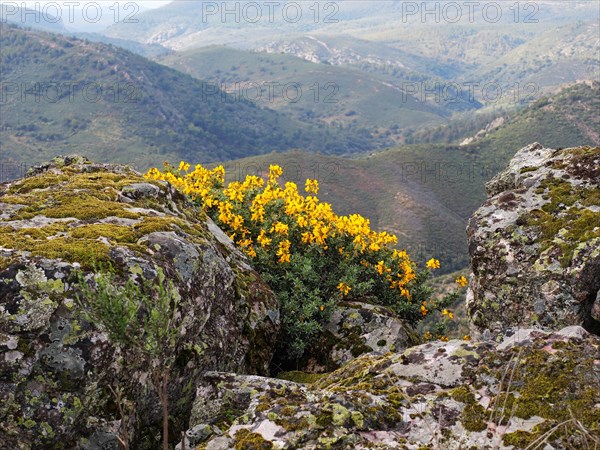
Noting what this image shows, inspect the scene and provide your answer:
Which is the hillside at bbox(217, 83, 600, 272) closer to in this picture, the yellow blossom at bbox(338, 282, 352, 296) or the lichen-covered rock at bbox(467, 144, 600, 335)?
the yellow blossom at bbox(338, 282, 352, 296)

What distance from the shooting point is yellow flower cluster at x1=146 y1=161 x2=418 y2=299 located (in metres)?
11.9

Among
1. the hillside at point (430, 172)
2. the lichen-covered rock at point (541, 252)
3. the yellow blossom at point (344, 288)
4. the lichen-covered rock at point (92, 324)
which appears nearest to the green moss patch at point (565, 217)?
the lichen-covered rock at point (541, 252)

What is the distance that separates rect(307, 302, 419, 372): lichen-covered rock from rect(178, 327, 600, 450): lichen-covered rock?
4.56m

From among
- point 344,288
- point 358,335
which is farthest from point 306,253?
point 358,335

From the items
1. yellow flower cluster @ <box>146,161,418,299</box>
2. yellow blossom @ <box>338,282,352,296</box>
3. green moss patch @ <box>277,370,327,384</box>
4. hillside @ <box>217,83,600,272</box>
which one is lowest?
hillside @ <box>217,83,600,272</box>

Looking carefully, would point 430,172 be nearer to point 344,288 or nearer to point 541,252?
point 344,288

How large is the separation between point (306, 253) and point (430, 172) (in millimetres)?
145408

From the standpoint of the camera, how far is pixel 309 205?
1286 cm

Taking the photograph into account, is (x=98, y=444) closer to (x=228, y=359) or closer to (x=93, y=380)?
(x=93, y=380)

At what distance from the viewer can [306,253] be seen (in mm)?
12023

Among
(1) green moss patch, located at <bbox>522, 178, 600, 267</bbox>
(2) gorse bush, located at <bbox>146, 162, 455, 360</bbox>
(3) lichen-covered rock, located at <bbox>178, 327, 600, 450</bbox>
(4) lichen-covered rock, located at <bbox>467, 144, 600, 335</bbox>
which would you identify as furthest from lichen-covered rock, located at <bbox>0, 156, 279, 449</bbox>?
(1) green moss patch, located at <bbox>522, 178, 600, 267</bbox>

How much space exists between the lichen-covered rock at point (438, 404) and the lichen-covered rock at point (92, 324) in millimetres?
872

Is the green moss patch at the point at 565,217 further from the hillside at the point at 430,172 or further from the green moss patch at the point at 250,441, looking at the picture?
the hillside at the point at 430,172

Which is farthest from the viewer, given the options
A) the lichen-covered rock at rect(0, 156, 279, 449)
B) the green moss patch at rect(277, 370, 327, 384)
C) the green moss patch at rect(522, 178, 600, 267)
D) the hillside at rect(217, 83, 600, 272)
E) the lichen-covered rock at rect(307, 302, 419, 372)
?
the hillside at rect(217, 83, 600, 272)
